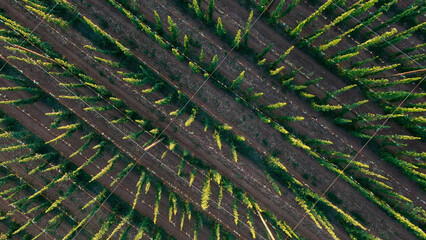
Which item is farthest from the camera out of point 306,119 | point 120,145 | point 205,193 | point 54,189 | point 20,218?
point 20,218

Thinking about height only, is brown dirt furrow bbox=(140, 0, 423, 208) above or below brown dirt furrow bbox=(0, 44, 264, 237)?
above

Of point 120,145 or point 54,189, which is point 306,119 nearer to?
point 120,145

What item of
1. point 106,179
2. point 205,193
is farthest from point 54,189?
point 205,193

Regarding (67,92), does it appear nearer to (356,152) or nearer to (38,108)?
(38,108)

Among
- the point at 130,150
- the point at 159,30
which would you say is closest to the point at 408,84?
the point at 159,30

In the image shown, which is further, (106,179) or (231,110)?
(106,179)

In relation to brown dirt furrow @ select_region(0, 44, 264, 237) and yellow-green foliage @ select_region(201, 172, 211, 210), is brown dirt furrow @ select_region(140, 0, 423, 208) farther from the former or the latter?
brown dirt furrow @ select_region(0, 44, 264, 237)

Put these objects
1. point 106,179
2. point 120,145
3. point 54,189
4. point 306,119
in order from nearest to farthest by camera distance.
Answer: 1. point 306,119
2. point 120,145
3. point 106,179
4. point 54,189

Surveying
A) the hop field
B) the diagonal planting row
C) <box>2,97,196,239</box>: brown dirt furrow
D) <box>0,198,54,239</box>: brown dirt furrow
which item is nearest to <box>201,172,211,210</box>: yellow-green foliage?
the hop field

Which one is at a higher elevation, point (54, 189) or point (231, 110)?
point (231, 110)

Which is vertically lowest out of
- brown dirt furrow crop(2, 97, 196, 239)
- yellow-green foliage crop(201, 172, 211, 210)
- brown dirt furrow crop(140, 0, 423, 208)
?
brown dirt furrow crop(2, 97, 196, 239)

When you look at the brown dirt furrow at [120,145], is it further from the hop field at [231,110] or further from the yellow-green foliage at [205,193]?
the yellow-green foliage at [205,193]
